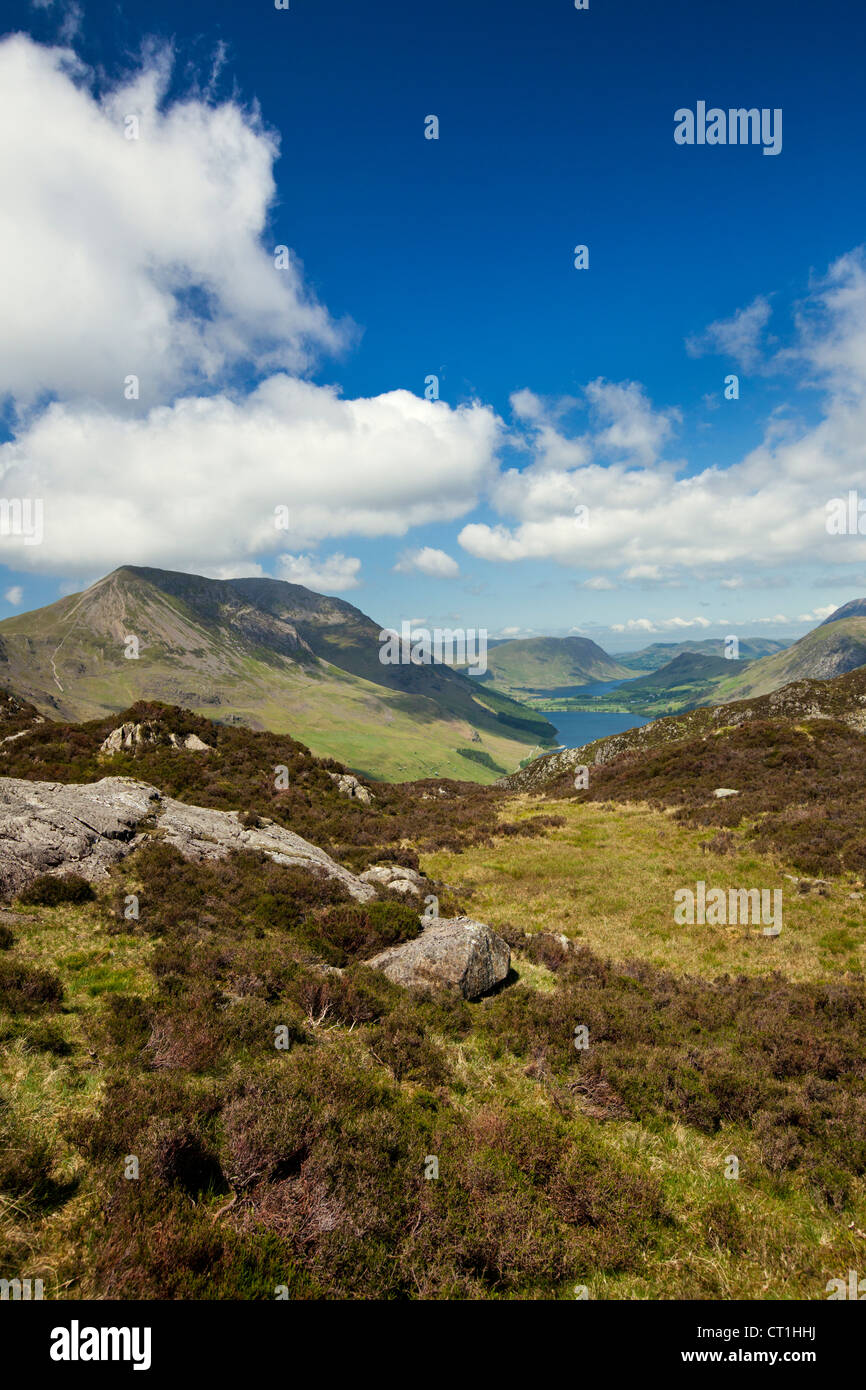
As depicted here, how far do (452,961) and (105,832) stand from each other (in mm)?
10559

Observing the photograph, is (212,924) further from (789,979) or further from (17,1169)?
(789,979)

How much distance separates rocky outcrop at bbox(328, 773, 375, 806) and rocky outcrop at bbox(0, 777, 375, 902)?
15342 millimetres

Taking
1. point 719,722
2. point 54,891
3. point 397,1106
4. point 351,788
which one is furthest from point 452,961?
point 719,722

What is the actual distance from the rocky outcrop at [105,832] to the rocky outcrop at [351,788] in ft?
50.3

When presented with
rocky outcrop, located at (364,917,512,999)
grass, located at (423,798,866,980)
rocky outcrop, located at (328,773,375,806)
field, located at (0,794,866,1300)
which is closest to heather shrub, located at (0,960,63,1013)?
field, located at (0,794,866,1300)

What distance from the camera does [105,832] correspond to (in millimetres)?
15180

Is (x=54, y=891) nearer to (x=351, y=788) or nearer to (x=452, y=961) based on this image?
(x=452, y=961)

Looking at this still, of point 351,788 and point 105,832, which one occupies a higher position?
point 105,832

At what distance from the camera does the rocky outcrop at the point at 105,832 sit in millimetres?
13039

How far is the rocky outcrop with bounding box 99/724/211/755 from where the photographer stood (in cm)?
3034

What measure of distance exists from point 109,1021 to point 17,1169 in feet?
10.7

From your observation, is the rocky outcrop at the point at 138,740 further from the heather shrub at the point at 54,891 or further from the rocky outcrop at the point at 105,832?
the heather shrub at the point at 54,891

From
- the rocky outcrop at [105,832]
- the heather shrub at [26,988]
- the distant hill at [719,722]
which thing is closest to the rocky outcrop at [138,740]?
the rocky outcrop at [105,832]
